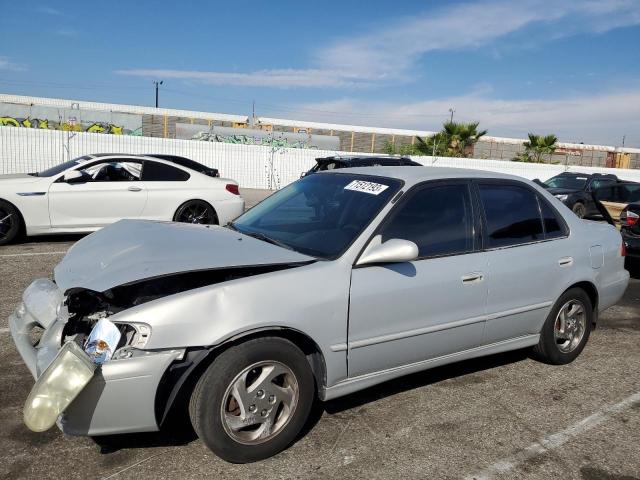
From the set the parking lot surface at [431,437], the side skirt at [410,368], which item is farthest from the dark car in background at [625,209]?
the side skirt at [410,368]

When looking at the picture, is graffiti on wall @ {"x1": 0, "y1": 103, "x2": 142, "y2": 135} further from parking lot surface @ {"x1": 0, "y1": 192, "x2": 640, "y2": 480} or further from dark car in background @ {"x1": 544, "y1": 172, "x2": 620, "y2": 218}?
parking lot surface @ {"x1": 0, "y1": 192, "x2": 640, "y2": 480}

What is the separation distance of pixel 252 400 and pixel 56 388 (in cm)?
92

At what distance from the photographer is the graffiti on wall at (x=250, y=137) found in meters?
28.1

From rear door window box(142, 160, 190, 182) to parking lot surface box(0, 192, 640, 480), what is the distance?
485 cm

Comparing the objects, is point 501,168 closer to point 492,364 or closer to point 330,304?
point 492,364

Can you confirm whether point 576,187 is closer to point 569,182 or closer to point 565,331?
point 569,182

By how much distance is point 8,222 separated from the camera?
25.9 ft

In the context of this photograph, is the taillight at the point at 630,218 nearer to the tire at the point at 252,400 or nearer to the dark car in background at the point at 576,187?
the dark car in background at the point at 576,187

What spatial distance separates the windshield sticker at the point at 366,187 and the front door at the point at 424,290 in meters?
0.21

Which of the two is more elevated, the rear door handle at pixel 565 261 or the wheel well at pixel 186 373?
the rear door handle at pixel 565 261

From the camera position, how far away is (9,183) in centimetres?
782

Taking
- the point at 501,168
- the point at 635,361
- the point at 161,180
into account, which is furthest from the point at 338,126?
the point at 635,361

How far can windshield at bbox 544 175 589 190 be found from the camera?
15359mm

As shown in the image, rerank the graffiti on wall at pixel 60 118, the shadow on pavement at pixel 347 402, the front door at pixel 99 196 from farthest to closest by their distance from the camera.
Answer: the graffiti on wall at pixel 60 118 → the front door at pixel 99 196 → the shadow on pavement at pixel 347 402
